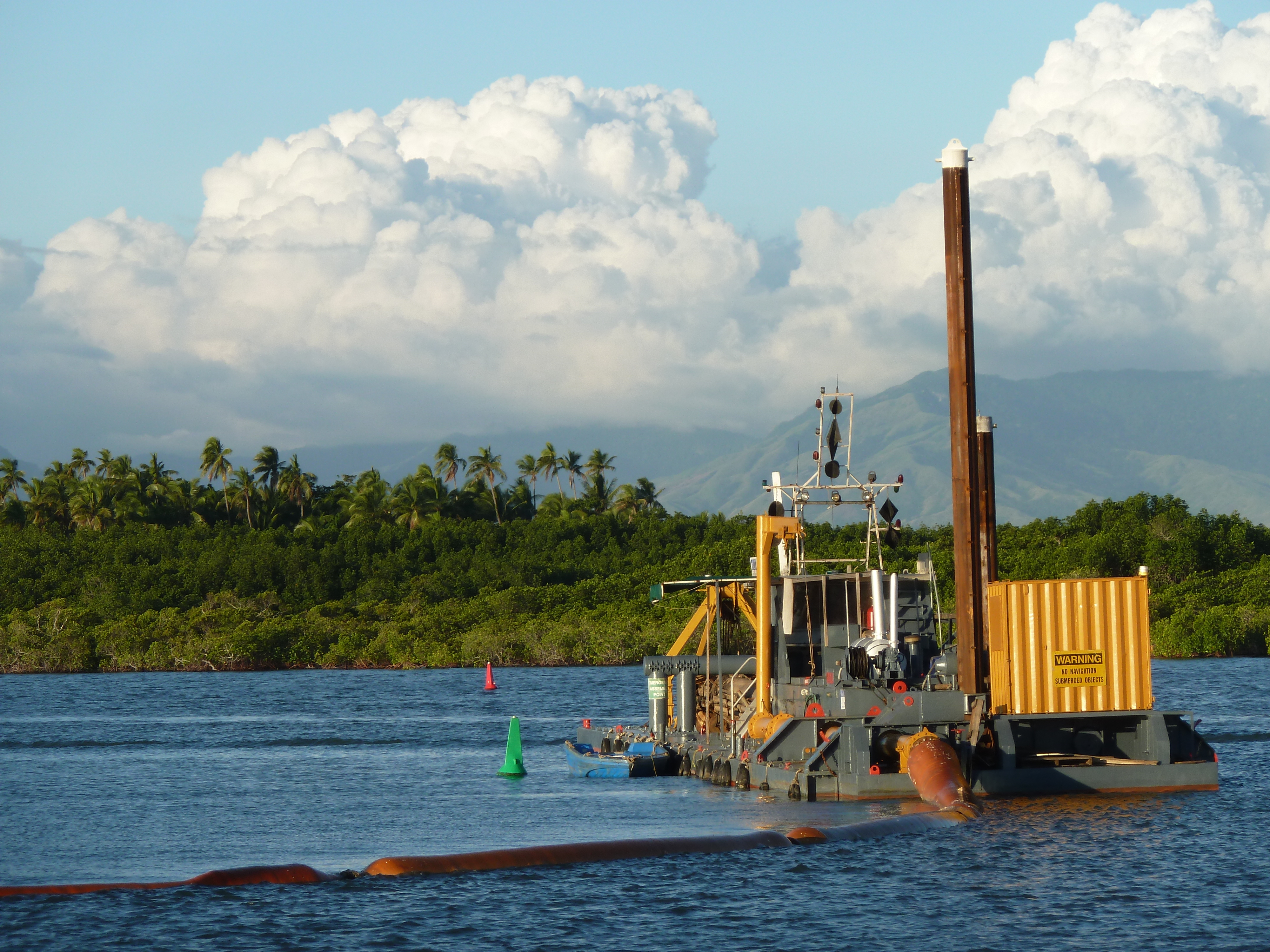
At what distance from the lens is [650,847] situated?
2367 centimetres

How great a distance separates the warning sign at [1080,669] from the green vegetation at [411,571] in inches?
2042

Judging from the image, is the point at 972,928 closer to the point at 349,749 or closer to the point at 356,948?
the point at 356,948

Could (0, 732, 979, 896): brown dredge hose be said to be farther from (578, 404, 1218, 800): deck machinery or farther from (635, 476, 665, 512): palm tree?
(635, 476, 665, 512): palm tree

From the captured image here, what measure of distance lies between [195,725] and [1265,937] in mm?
46680

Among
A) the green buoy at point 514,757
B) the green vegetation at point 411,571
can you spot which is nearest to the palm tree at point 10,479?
the green vegetation at point 411,571

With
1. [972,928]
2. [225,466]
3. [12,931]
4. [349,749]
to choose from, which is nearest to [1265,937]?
[972,928]

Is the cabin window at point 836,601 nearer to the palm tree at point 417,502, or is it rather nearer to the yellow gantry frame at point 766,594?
the yellow gantry frame at point 766,594

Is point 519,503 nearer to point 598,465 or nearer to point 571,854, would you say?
point 598,465

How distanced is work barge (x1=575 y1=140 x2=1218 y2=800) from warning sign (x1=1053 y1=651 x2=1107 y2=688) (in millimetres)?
29

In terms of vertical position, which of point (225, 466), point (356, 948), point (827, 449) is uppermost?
point (225, 466)

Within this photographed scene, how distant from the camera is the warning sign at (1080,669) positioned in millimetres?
27531

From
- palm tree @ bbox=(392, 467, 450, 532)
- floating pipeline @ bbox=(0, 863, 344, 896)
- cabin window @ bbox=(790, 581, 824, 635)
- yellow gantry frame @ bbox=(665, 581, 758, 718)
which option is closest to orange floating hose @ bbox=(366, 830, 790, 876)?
floating pipeline @ bbox=(0, 863, 344, 896)

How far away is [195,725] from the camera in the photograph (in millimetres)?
57938

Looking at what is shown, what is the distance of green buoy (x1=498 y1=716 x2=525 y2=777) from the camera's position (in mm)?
37625
